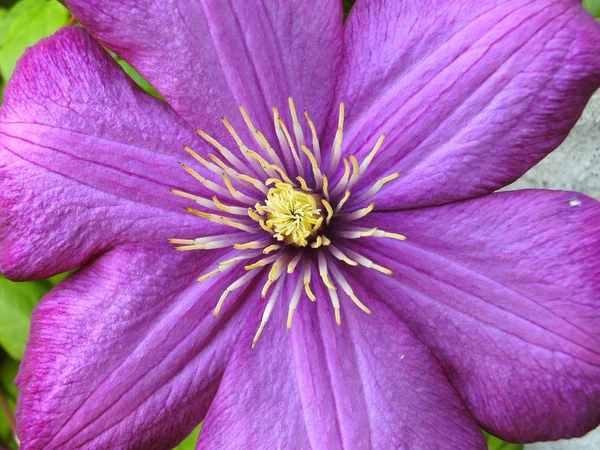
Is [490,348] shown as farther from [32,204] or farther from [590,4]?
[32,204]

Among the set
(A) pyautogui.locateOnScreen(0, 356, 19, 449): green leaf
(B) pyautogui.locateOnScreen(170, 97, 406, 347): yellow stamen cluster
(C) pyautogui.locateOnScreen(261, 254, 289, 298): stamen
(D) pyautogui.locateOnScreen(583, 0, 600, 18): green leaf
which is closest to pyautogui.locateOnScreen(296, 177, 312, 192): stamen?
(B) pyautogui.locateOnScreen(170, 97, 406, 347): yellow stamen cluster

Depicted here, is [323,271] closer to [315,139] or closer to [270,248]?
[270,248]

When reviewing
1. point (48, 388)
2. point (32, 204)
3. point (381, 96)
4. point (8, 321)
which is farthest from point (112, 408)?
point (381, 96)

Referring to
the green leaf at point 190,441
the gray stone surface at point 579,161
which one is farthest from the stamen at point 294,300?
the gray stone surface at point 579,161

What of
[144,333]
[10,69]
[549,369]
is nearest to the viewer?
[549,369]

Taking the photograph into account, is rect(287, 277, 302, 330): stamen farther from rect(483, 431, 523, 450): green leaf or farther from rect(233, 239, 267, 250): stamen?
rect(483, 431, 523, 450): green leaf

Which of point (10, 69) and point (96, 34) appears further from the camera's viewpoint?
point (10, 69)

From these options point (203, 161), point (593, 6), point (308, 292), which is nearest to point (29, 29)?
point (203, 161)
